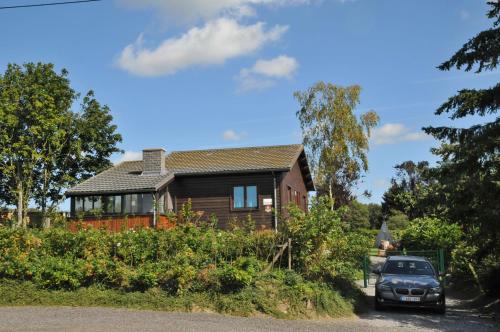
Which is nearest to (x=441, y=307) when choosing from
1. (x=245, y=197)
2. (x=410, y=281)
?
(x=410, y=281)

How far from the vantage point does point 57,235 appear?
47.2ft

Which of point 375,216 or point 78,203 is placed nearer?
point 78,203

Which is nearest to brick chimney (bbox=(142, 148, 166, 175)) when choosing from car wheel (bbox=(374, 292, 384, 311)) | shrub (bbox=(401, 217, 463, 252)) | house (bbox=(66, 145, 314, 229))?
house (bbox=(66, 145, 314, 229))

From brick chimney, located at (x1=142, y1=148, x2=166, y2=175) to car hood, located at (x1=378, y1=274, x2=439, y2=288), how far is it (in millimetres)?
17872

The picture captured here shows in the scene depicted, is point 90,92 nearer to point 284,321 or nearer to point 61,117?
point 61,117

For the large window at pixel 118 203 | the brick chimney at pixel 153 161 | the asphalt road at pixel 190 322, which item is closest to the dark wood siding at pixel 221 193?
the brick chimney at pixel 153 161

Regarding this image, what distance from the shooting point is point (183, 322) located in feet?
34.7

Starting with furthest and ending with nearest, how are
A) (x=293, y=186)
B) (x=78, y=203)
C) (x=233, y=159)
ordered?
(x=293, y=186)
(x=233, y=159)
(x=78, y=203)

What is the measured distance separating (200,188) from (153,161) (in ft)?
10.5

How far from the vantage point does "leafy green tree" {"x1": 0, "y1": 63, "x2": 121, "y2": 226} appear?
34688 millimetres

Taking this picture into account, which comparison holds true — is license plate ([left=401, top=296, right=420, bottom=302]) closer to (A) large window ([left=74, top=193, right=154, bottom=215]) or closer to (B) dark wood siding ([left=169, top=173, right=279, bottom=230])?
(B) dark wood siding ([left=169, top=173, right=279, bottom=230])

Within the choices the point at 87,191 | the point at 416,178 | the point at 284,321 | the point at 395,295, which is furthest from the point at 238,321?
the point at 416,178

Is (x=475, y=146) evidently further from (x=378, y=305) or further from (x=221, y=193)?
(x=221, y=193)

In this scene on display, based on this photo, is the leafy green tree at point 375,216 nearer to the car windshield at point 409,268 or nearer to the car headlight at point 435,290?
the car windshield at point 409,268
